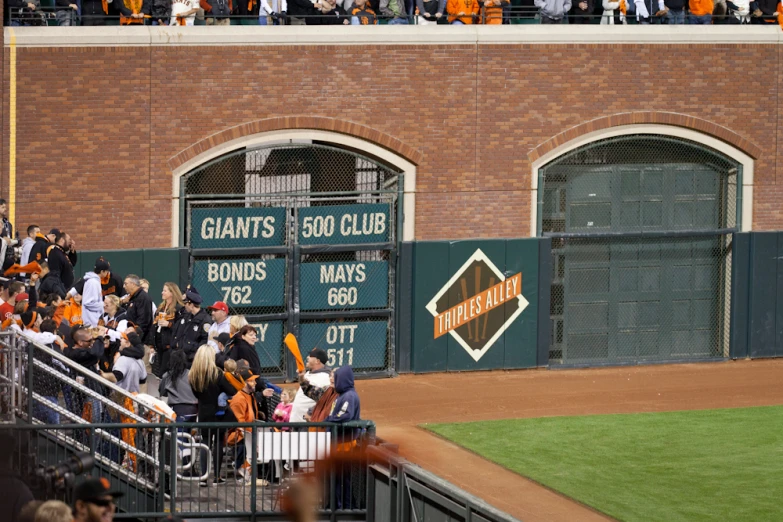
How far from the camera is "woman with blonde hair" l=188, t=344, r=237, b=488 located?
13883mm

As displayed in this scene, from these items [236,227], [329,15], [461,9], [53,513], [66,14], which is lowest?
[53,513]

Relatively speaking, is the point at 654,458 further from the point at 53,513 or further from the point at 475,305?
the point at 53,513

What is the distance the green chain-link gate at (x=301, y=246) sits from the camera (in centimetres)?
2189

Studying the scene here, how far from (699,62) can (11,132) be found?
466 inches

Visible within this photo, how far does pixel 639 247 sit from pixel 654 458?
7.09 metres

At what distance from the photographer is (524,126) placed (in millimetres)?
23016

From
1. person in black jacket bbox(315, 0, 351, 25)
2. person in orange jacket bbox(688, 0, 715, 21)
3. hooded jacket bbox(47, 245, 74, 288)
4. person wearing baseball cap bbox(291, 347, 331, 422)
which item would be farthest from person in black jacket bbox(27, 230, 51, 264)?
person in orange jacket bbox(688, 0, 715, 21)

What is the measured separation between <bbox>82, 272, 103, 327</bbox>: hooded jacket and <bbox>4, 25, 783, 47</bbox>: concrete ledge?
189 inches

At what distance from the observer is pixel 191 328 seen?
17.3 m

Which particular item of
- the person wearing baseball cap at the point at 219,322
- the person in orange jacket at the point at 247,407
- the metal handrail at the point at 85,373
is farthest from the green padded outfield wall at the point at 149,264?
the metal handrail at the point at 85,373

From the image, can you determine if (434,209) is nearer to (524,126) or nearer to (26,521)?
(524,126)

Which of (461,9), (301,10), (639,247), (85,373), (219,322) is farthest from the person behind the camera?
(639,247)

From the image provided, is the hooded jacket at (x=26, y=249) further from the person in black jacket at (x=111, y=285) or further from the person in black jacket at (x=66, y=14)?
the person in black jacket at (x=66, y=14)

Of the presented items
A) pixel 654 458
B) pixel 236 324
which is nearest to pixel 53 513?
pixel 236 324
